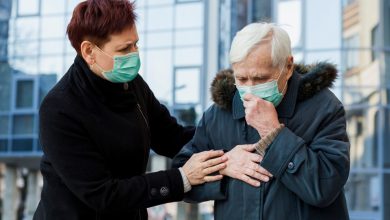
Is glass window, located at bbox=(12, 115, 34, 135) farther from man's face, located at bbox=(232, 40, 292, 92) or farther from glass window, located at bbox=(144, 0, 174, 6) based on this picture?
man's face, located at bbox=(232, 40, 292, 92)

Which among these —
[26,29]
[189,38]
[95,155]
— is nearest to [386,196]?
[189,38]

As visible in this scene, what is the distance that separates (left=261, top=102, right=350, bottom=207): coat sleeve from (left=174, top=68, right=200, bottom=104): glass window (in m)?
16.0

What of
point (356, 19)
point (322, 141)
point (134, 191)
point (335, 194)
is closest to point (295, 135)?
point (322, 141)

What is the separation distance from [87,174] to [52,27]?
18655 millimetres

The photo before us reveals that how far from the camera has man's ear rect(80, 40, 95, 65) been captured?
2.54m

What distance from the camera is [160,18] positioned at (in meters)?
19.2

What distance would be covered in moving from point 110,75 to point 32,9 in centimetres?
1896

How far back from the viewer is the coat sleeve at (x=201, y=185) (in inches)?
95.5

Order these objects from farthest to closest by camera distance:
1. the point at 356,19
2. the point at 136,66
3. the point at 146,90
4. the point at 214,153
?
the point at 356,19 → the point at 146,90 → the point at 136,66 → the point at 214,153

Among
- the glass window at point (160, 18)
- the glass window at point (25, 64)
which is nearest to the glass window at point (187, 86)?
the glass window at point (160, 18)

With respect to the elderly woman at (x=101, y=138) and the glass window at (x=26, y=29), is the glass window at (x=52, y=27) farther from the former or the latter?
the elderly woman at (x=101, y=138)

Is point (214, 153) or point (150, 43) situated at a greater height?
point (150, 43)

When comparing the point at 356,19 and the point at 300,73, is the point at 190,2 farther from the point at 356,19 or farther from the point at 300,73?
the point at 300,73

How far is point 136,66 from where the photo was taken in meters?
2.62
